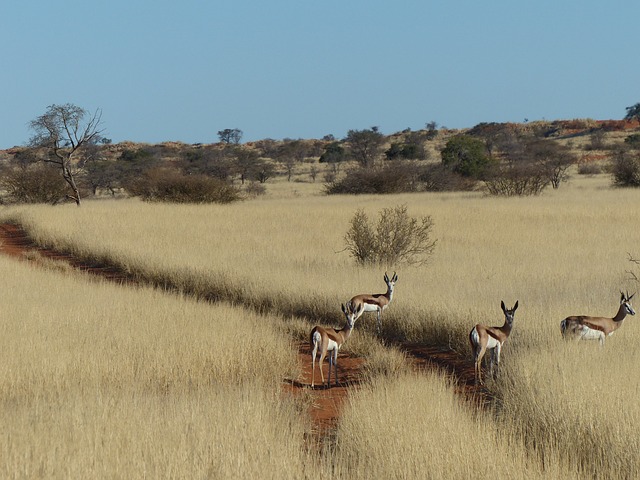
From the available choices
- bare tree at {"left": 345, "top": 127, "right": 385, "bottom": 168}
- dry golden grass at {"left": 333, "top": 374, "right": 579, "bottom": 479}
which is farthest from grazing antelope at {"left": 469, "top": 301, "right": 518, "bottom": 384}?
bare tree at {"left": 345, "top": 127, "right": 385, "bottom": 168}

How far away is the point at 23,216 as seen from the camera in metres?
29.1

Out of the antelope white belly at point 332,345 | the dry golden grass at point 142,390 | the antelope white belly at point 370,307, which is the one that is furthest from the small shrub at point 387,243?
the antelope white belly at point 332,345

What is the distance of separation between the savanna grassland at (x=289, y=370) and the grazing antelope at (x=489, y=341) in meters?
0.19

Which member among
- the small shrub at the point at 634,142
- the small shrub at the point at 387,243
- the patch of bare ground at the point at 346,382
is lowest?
the patch of bare ground at the point at 346,382

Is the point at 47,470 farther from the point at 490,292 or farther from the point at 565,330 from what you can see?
the point at 490,292

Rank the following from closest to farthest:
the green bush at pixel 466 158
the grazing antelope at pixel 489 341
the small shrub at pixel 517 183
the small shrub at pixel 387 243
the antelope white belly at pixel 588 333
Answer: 1. the grazing antelope at pixel 489 341
2. the antelope white belly at pixel 588 333
3. the small shrub at pixel 387 243
4. the small shrub at pixel 517 183
5. the green bush at pixel 466 158

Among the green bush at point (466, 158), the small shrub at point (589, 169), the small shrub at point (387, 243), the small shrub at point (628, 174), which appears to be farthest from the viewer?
the small shrub at point (589, 169)

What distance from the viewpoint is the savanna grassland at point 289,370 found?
17.6 feet

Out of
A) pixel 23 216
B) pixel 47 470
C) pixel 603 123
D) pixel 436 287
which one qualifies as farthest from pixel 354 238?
pixel 603 123

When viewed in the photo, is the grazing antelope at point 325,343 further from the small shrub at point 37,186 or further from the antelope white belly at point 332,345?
the small shrub at point 37,186

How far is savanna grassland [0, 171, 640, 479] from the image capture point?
17.6 ft

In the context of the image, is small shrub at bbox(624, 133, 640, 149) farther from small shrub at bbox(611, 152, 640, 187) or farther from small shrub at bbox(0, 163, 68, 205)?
small shrub at bbox(0, 163, 68, 205)

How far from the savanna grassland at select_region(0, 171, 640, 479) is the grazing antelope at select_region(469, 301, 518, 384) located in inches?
7.5

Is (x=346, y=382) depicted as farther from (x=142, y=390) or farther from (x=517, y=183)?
(x=517, y=183)
